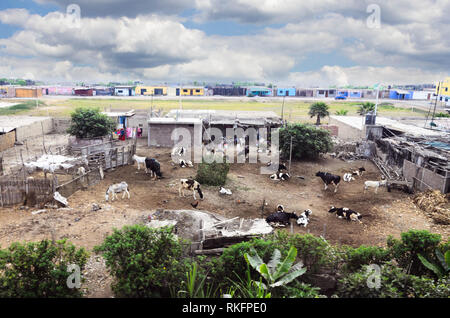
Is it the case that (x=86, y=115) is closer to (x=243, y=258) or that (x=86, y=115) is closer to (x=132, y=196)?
(x=132, y=196)

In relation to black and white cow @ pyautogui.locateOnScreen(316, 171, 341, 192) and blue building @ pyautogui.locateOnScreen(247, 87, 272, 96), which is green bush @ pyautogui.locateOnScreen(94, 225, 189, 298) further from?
blue building @ pyautogui.locateOnScreen(247, 87, 272, 96)

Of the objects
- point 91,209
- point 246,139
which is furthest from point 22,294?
point 246,139

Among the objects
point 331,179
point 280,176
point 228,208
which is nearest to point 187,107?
point 280,176

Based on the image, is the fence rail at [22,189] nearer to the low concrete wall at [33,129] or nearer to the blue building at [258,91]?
the low concrete wall at [33,129]

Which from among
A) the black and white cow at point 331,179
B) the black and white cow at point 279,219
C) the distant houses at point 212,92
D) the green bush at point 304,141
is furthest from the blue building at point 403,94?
the black and white cow at point 279,219

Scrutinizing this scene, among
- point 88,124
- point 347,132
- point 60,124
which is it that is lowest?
point 60,124

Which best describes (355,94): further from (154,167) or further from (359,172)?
(154,167)

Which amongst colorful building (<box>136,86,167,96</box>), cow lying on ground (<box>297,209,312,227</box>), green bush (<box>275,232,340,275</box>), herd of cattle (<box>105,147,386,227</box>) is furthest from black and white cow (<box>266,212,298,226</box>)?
colorful building (<box>136,86,167,96</box>)
